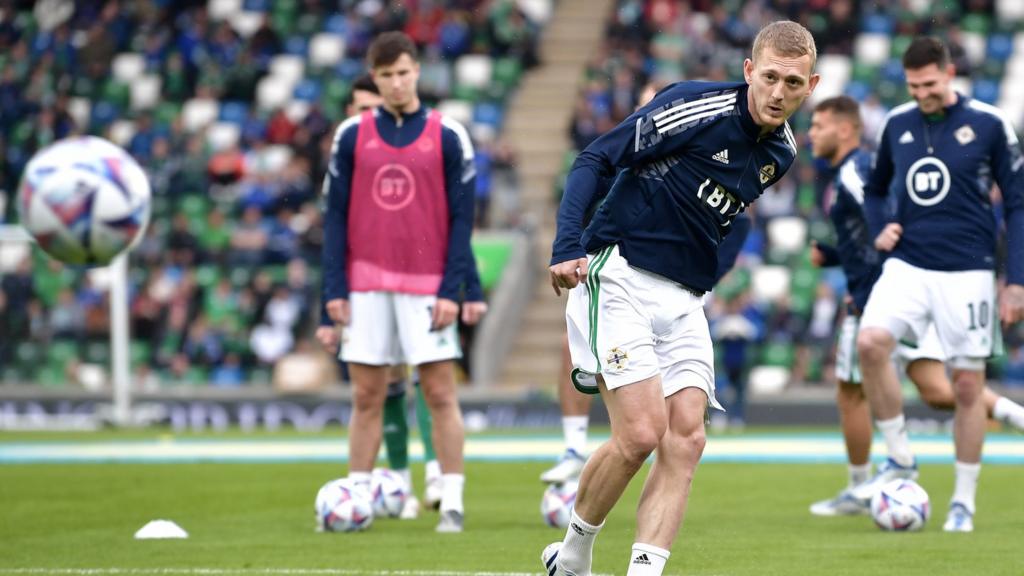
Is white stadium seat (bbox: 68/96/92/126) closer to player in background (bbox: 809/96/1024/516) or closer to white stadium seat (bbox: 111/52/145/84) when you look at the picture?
white stadium seat (bbox: 111/52/145/84)

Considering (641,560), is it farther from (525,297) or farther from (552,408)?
(525,297)

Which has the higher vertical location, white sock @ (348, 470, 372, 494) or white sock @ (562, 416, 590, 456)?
white sock @ (562, 416, 590, 456)

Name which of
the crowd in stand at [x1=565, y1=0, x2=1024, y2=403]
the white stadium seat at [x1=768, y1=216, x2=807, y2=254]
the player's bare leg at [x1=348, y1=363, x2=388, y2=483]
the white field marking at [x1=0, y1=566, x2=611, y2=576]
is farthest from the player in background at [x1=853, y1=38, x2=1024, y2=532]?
the white stadium seat at [x1=768, y1=216, x2=807, y2=254]

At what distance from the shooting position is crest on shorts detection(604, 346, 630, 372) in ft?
20.8

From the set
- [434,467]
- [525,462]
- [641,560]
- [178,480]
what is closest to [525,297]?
[525,462]

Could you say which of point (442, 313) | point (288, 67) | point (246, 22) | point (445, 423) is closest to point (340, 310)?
point (442, 313)

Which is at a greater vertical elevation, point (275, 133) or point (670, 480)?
point (275, 133)

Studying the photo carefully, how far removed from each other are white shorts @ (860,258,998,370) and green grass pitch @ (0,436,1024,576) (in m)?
1.01

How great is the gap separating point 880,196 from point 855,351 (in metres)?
1.09

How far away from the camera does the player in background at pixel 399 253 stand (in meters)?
9.32

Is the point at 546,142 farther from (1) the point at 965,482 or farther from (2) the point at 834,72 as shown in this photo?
(1) the point at 965,482

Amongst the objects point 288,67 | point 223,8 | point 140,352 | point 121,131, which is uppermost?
point 223,8

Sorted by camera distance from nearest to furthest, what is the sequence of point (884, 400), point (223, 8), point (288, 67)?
point (884, 400), point (288, 67), point (223, 8)

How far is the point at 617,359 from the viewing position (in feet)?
20.8
